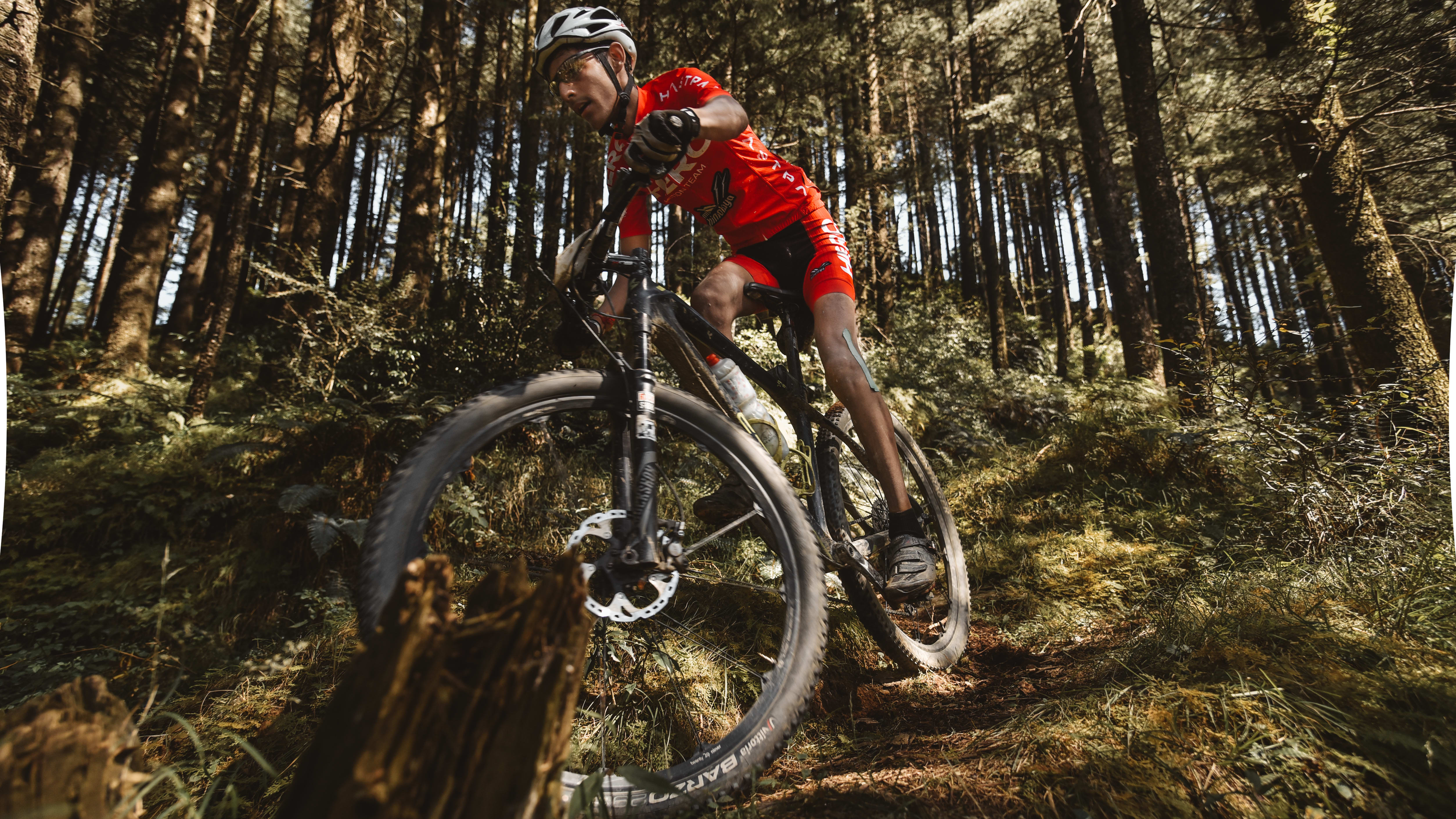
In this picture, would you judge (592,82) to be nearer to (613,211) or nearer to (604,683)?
(613,211)

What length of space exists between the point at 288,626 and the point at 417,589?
2806 mm

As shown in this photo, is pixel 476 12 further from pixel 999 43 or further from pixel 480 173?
pixel 480 173

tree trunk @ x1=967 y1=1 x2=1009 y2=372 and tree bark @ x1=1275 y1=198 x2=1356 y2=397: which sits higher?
tree trunk @ x1=967 y1=1 x2=1009 y2=372

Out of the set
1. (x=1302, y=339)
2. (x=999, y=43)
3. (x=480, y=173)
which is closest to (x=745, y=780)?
(x=1302, y=339)

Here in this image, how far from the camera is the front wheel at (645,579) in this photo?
153 centimetres

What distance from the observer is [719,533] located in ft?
6.27

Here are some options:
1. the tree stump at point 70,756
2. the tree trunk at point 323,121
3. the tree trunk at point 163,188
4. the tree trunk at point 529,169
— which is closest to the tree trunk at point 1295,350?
the tree stump at point 70,756

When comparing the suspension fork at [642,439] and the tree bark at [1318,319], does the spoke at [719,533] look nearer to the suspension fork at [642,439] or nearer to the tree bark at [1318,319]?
the suspension fork at [642,439]

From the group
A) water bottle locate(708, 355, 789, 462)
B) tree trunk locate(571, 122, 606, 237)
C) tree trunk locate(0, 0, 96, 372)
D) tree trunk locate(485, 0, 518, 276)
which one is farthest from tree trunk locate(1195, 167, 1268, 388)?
tree trunk locate(0, 0, 96, 372)

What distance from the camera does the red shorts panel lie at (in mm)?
2797

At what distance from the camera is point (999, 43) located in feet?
44.1

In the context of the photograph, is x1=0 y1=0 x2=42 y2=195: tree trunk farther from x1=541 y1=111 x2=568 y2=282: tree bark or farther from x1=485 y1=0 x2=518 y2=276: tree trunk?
x1=541 y1=111 x2=568 y2=282: tree bark

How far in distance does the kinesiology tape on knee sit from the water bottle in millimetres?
488

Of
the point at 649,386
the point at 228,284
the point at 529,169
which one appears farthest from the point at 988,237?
the point at 649,386
